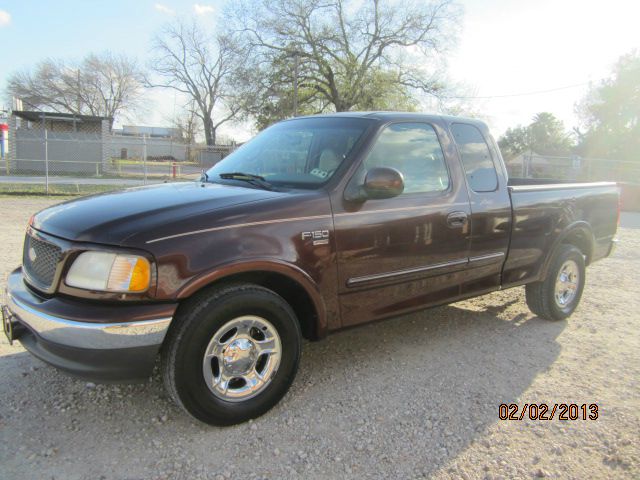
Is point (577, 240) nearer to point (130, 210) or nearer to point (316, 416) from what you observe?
point (316, 416)

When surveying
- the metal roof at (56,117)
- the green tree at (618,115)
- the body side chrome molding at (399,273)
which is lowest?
the body side chrome molding at (399,273)

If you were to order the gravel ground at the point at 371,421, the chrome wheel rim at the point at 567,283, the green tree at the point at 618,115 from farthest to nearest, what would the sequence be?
the green tree at the point at 618,115 < the chrome wheel rim at the point at 567,283 < the gravel ground at the point at 371,421

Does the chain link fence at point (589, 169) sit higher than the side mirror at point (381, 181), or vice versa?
the chain link fence at point (589, 169)

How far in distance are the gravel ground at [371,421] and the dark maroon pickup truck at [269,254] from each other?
1.00ft

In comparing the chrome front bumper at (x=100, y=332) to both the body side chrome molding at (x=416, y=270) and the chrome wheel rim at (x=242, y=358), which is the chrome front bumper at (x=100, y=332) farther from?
the body side chrome molding at (x=416, y=270)

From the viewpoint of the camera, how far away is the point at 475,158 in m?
4.07

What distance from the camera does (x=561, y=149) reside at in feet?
201

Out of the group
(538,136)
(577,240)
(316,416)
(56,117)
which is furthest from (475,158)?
(538,136)

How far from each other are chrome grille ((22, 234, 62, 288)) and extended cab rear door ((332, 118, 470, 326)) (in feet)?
5.26

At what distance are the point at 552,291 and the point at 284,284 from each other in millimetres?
2977

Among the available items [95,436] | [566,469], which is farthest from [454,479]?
[95,436]

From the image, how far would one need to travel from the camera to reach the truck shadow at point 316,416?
252 centimetres

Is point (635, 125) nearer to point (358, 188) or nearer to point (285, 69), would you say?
point (285, 69)
